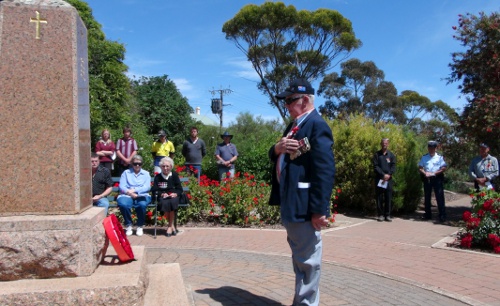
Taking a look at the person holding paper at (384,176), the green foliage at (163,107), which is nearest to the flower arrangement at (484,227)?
the person holding paper at (384,176)

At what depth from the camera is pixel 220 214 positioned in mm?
9484

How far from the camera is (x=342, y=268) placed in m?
5.85

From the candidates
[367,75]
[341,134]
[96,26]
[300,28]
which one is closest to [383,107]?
[367,75]

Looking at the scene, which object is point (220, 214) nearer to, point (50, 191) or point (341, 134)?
point (341, 134)

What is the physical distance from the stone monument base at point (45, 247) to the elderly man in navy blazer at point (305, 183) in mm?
1591

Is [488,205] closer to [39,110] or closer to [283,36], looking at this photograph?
[39,110]

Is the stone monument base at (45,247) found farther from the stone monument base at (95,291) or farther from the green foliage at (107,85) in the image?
the green foliage at (107,85)

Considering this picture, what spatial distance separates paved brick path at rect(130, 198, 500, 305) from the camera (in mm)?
4629

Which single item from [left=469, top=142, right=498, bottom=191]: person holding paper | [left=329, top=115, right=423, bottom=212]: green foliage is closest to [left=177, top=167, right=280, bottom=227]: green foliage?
[left=329, top=115, right=423, bottom=212]: green foliage

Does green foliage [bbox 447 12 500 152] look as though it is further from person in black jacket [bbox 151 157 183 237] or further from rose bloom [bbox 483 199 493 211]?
person in black jacket [bbox 151 157 183 237]

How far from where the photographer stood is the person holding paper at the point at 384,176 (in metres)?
10.6

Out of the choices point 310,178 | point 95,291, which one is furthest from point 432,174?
point 95,291

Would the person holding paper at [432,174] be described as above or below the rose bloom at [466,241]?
above

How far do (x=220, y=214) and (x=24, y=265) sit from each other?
6.07 metres
